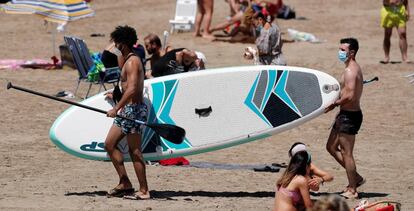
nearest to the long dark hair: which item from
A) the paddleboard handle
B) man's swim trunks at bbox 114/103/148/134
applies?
man's swim trunks at bbox 114/103/148/134

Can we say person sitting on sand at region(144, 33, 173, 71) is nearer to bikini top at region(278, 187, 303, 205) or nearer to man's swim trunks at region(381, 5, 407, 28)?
bikini top at region(278, 187, 303, 205)

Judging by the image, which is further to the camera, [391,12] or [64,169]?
[391,12]

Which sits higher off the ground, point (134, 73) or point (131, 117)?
point (134, 73)

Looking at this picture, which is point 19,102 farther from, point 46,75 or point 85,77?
point 46,75

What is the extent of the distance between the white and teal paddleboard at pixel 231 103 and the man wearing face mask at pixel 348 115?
66cm

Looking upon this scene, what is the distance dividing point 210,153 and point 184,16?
9.95m

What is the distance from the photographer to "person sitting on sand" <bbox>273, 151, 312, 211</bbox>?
870cm

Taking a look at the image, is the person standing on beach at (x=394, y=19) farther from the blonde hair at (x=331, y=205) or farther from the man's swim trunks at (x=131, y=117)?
the blonde hair at (x=331, y=205)

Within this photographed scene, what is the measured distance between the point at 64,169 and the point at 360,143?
367 centimetres

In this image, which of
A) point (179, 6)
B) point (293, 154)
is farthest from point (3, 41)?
point (293, 154)

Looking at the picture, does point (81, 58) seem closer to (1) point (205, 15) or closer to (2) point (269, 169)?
(2) point (269, 169)

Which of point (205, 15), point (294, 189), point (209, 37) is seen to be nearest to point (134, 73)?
point (294, 189)

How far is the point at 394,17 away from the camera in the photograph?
61.3ft

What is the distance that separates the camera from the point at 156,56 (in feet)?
41.9
